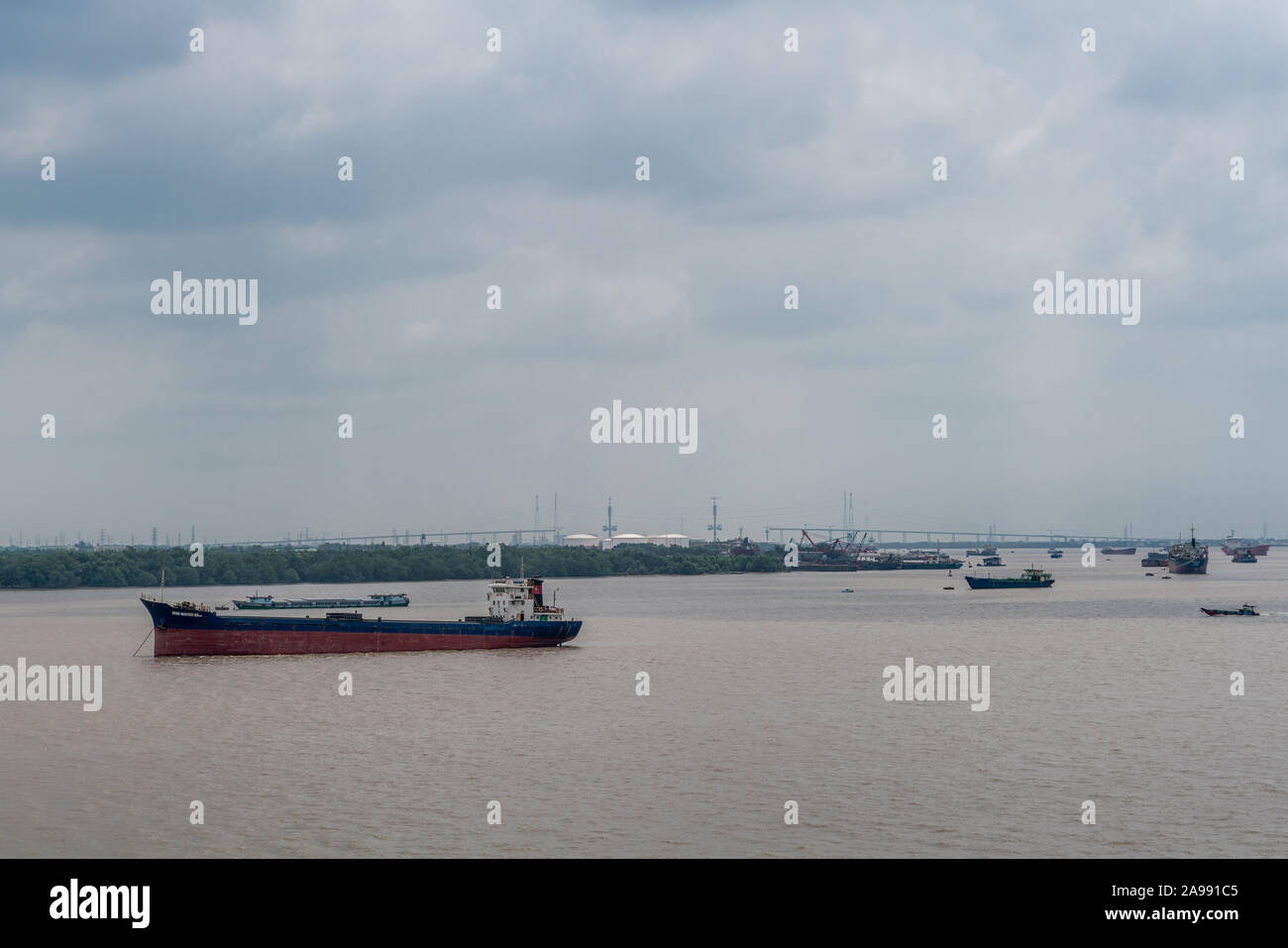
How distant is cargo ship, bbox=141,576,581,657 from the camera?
225ft

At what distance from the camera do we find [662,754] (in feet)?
121

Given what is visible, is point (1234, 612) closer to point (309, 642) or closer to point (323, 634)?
point (323, 634)

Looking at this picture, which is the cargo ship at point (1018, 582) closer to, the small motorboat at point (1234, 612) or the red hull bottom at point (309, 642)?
the small motorboat at point (1234, 612)

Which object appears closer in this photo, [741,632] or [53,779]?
[53,779]

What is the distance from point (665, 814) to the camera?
2881 centimetres

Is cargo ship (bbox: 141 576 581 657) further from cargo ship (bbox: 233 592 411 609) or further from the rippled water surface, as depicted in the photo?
cargo ship (bbox: 233 592 411 609)

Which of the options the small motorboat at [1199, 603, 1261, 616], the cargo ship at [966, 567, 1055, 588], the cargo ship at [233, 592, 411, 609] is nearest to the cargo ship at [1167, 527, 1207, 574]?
the cargo ship at [966, 567, 1055, 588]
